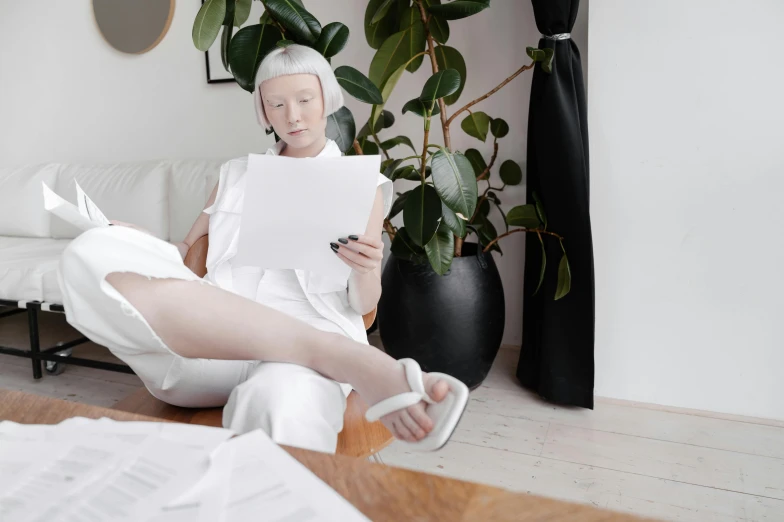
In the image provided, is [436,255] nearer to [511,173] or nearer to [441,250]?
[441,250]

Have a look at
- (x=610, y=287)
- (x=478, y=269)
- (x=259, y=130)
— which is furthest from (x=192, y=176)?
(x=610, y=287)

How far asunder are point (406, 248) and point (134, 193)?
1.58m

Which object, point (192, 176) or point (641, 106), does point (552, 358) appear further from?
point (192, 176)

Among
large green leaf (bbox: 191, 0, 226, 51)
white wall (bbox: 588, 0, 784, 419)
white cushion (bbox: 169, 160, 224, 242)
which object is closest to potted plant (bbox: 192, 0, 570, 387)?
large green leaf (bbox: 191, 0, 226, 51)

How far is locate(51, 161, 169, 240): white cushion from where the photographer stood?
9.04 ft

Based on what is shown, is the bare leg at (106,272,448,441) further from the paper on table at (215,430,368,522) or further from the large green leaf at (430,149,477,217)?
the large green leaf at (430,149,477,217)

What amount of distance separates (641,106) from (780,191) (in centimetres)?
47

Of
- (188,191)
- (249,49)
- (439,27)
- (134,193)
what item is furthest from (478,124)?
(134,193)

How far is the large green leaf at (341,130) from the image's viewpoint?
179cm

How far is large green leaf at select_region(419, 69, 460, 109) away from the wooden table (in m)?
1.27

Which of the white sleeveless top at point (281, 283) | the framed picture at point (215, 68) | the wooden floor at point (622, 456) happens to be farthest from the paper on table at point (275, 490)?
the framed picture at point (215, 68)

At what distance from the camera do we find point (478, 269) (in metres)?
2.02

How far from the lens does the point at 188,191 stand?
8.73 ft

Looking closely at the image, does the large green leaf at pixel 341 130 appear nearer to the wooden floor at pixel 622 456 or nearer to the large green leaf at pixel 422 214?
the large green leaf at pixel 422 214
